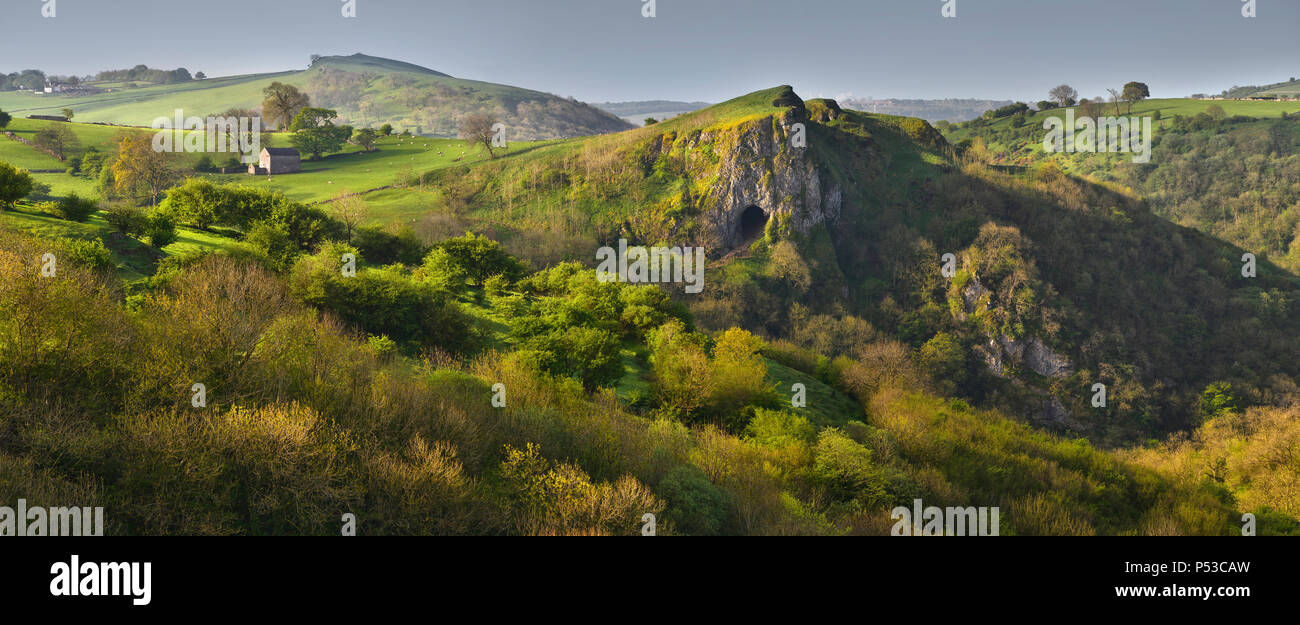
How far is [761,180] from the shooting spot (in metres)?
115

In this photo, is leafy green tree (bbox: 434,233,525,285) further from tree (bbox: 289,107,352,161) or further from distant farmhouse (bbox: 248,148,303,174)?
tree (bbox: 289,107,352,161)

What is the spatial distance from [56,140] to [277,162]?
29.3m

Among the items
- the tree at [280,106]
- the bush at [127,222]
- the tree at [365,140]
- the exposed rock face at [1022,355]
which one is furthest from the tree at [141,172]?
the exposed rock face at [1022,355]

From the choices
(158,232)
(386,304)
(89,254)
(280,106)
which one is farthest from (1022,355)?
(280,106)

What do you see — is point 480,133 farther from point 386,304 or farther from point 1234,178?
point 1234,178

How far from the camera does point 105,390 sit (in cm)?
1229

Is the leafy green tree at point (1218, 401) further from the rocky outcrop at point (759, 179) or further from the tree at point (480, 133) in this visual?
the tree at point (480, 133)

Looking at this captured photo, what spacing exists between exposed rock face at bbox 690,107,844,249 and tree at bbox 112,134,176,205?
284ft

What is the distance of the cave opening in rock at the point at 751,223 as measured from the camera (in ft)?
392

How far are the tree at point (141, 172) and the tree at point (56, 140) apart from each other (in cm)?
2076

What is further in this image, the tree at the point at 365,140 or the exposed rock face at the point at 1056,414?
the tree at the point at 365,140

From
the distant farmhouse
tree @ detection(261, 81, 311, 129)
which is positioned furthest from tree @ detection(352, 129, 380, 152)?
the distant farmhouse

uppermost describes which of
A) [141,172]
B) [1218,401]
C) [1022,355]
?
[141,172]

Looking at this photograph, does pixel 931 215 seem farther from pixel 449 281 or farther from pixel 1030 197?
pixel 449 281
